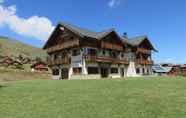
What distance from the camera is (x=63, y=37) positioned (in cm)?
4431

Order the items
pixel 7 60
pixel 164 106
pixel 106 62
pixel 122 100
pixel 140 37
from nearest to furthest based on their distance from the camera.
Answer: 1. pixel 164 106
2. pixel 122 100
3. pixel 106 62
4. pixel 140 37
5. pixel 7 60

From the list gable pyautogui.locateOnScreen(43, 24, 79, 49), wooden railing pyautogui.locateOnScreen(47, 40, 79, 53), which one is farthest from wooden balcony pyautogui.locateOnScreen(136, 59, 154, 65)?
wooden railing pyautogui.locateOnScreen(47, 40, 79, 53)

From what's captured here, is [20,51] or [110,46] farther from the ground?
[20,51]

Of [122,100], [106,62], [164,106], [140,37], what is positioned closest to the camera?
[164,106]

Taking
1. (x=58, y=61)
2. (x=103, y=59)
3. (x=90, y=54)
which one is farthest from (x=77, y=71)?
(x=58, y=61)

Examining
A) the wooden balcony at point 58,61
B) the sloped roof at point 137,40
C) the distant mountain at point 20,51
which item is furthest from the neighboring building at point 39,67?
the sloped roof at point 137,40

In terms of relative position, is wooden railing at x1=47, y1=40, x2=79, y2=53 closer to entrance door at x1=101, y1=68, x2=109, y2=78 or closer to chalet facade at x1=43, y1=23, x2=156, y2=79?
chalet facade at x1=43, y1=23, x2=156, y2=79

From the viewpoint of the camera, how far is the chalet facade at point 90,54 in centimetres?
3962

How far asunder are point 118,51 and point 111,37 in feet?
12.3

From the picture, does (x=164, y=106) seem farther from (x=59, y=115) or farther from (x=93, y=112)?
(x=59, y=115)

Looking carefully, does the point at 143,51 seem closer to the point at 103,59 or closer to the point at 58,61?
the point at 103,59

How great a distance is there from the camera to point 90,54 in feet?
132

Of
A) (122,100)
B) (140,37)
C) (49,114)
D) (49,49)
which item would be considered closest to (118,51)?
(140,37)

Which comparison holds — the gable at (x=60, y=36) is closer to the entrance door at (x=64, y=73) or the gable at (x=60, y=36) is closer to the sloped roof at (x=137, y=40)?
the entrance door at (x=64, y=73)
